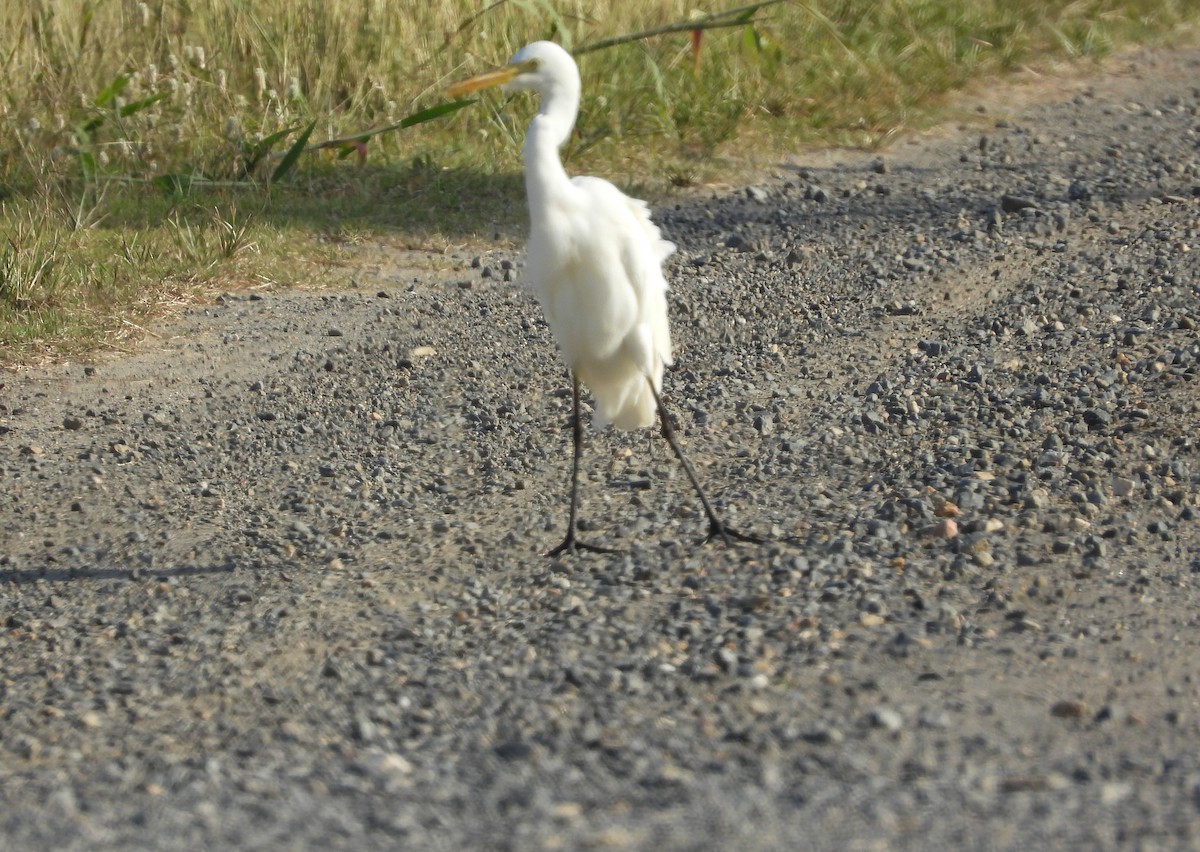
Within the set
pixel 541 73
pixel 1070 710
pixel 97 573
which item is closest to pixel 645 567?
pixel 1070 710

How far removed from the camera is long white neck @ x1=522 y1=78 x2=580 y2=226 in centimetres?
369

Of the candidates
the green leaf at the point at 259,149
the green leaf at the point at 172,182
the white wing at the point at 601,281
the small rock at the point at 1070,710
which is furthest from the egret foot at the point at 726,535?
the green leaf at the point at 172,182

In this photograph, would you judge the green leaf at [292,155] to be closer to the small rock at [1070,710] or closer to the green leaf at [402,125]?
the green leaf at [402,125]

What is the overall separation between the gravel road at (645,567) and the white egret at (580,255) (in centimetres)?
43

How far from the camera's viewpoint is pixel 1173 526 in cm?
380

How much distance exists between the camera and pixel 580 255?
3.79 meters

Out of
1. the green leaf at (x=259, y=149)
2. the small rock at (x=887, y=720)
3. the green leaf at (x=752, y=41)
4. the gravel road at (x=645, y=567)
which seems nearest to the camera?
the gravel road at (x=645, y=567)

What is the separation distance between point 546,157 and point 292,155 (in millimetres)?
3210

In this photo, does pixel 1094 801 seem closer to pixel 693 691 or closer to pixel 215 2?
pixel 693 691

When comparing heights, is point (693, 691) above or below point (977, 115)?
below

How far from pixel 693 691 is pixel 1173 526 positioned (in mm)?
1505

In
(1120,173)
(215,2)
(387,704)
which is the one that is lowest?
(387,704)

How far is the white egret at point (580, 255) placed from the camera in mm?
3734

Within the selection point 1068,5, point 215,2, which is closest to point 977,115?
point 1068,5
